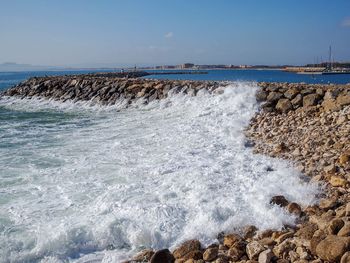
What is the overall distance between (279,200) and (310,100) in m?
6.23

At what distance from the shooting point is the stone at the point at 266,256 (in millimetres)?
4020

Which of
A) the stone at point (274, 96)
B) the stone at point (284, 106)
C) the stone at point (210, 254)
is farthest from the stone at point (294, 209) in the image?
the stone at point (274, 96)

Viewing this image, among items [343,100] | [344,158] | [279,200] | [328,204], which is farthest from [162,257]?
[343,100]

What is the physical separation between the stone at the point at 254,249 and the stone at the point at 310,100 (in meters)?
7.37

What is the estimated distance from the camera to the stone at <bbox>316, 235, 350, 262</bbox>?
3758mm

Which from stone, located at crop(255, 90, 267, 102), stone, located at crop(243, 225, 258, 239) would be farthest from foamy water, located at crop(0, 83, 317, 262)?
stone, located at crop(255, 90, 267, 102)

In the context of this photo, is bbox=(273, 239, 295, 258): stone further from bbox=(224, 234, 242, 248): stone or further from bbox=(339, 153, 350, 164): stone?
bbox=(339, 153, 350, 164): stone

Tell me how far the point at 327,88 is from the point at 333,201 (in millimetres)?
7153

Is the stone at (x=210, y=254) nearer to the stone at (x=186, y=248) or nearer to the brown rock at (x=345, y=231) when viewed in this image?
the stone at (x=186, y=248)

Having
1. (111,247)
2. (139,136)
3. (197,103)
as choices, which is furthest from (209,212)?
(197,103)

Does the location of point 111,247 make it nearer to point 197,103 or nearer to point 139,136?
point 139,136

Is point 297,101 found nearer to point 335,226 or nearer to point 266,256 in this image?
point 335,226

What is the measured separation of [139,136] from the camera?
1094 centimetres

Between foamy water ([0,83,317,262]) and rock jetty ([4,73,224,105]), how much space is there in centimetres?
Answer: 543
